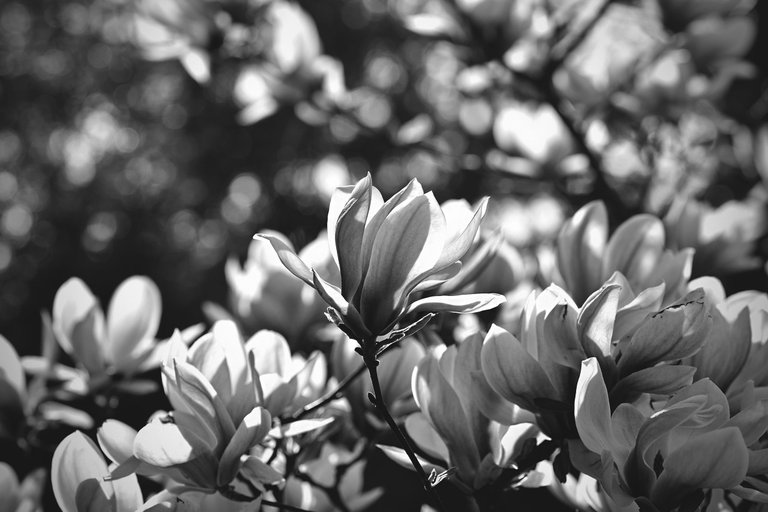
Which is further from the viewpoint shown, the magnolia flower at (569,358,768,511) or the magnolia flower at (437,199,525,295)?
the magnolia flower at (437,199,525,295)

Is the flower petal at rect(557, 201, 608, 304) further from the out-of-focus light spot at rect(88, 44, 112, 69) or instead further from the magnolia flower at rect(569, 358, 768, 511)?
the out-of-focus light spot at rect(88, 44, 112, 69)

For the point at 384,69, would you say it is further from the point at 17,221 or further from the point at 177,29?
the point at 177,29

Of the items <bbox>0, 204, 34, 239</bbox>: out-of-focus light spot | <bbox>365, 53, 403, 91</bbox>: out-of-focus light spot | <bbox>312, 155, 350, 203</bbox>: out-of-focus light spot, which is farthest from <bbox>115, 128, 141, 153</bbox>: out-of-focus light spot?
<bbox>312, 155, 350, 203</bbox>: out-of-focus light spot

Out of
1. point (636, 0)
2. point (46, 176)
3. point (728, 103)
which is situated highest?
point (636, 0)

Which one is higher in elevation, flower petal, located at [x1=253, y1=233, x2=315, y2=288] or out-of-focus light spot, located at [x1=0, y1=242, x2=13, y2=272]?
flower petal, located at [x1=253, y1=233, x2=315, y2=288]

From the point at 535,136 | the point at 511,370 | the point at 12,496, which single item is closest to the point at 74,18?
the point at 535,136

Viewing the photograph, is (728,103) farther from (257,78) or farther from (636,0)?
(257,78)

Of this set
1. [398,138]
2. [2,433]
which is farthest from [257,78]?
[2,433]
